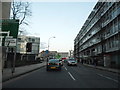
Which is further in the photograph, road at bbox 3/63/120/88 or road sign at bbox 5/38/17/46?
road sign at bbox 5/38/17/46

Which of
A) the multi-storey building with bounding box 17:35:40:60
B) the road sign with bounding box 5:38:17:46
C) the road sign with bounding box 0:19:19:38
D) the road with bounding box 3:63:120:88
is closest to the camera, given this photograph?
the road with bounding box 3:63:120:88

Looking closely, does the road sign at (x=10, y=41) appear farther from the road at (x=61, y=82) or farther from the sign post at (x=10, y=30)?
the road at (x=61, y=82)

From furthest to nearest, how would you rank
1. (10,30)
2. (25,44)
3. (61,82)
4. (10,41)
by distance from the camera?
(25,44)
(10,30)
(10,41)
(61,82)

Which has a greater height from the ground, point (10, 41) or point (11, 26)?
point (11, 26)

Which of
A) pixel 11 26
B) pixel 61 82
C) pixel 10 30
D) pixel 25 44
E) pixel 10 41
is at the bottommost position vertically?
pixel 61 82

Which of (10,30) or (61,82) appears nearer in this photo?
(61,82)

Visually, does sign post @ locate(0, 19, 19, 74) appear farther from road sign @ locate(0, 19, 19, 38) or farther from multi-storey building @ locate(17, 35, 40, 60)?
multi-storey building @ locate(17, 35, 40, 60)

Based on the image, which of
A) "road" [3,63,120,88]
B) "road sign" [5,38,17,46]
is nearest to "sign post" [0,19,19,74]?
"road sign" [5,38,17,46]

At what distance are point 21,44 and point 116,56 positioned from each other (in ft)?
171

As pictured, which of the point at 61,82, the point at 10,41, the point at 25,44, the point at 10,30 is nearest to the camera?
the point at 61,82

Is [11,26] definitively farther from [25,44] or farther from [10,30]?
[25,44]

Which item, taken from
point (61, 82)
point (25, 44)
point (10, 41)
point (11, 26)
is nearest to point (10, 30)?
point (11, 26)

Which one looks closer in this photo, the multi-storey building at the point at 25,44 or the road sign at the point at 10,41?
the road sign at the point at 10,41

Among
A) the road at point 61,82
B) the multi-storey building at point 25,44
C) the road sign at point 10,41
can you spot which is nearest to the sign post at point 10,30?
the road sign at point 10,41
